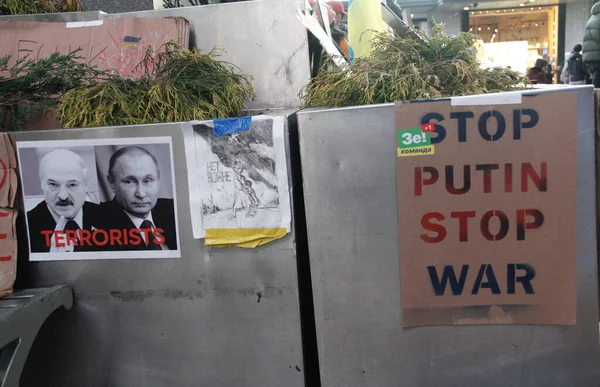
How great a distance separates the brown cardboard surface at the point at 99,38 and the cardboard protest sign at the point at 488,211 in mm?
2049

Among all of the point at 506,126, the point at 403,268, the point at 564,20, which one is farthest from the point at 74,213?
the point at 564,20

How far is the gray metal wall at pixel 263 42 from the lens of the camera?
3682 millimetres

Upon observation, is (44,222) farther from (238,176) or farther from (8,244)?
(238,176)

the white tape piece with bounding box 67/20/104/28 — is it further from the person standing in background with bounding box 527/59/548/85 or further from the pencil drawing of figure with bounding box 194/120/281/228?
the person standing in background with bounding box 527/59/548/85

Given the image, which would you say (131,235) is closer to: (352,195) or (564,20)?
(352,195)

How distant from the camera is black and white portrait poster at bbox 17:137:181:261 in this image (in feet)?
8.75

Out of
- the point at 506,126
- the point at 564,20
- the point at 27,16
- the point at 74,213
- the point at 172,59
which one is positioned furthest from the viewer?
the point at 564,20

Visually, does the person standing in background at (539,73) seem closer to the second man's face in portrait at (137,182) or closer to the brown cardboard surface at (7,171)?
the second man's face in portrait at (137,182)

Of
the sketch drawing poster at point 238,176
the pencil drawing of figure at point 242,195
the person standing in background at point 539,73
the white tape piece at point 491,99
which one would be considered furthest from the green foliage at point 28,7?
the person standing in background at point 539,73

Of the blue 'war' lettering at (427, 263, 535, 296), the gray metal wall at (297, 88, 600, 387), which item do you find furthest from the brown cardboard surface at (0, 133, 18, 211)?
the blue 'war' lettering at (427, 263, 535, 296)

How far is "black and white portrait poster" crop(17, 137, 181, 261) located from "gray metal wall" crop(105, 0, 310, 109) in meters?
1.25

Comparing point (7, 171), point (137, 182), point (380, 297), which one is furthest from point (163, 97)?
point (380, 297)

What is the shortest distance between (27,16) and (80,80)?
1297mm

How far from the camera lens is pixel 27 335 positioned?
8.21 feet
